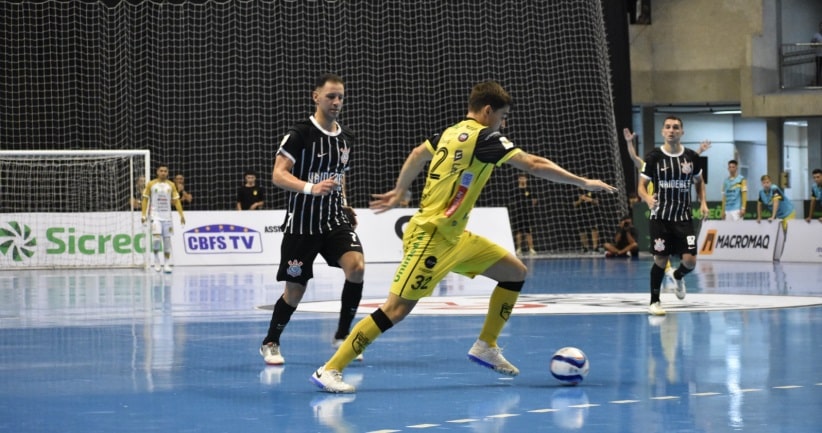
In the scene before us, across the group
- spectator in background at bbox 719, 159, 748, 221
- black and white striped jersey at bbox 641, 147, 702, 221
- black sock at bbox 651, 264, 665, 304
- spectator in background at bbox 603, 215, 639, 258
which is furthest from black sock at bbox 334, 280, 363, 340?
spectator in background at bbox 603, 215, 639, 258

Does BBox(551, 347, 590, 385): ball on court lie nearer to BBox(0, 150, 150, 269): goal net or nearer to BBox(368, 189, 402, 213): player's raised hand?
BBox(368, 189, 402, 213): player's raised hand

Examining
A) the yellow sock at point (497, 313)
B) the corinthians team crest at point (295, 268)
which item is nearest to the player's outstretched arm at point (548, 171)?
the yellow sock at point (497, 313)

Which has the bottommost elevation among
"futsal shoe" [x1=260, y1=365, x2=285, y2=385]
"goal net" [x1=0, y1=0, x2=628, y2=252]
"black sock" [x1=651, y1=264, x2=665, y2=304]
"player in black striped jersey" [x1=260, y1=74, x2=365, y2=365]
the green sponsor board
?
"futsal shoe" [x1=260, y1=365, x2=285, y2=385]

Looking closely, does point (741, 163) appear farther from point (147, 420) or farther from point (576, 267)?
point (147, 420)

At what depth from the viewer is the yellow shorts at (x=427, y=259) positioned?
7.60 metres

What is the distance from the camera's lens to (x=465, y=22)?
99.9ft

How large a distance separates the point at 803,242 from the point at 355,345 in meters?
20.5

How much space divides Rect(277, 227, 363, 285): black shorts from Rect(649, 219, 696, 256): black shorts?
→ 544 cm

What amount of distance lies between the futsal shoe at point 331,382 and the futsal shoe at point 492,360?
1.04 metres

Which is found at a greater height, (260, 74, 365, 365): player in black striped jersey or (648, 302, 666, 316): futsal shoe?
(260, 74, 365, 365): player in black striped jersey

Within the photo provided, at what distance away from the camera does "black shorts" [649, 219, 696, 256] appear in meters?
13.4

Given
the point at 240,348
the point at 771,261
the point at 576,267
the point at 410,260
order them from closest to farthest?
the point at 410,260
the point at 240,348
the point at 576,267
the point at 771,261

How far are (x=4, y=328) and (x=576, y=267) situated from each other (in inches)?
553

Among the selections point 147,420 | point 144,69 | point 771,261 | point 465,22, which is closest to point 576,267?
point 771,261
